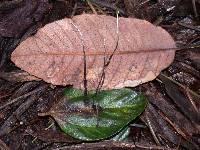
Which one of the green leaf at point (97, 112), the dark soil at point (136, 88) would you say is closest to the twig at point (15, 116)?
the dark soil at point (136, 88)

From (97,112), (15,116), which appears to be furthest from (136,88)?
Answer: (15,116)

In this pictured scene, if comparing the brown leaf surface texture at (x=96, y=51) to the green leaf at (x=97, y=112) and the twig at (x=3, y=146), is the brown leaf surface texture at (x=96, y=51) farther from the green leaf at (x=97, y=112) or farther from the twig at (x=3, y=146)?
the twig at (x=3, y=146)

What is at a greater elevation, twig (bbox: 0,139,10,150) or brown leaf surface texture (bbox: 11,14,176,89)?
brown leaf surface texture (bbox: 11,14,176,89)

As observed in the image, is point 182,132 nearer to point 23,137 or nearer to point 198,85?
point 198,85

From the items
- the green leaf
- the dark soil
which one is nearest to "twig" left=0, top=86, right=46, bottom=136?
the dark soil

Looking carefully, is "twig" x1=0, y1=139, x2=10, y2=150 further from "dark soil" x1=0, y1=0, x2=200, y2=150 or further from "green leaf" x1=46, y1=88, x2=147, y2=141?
"green leaf" x1=46, y1=88, x2=147, y2=141
